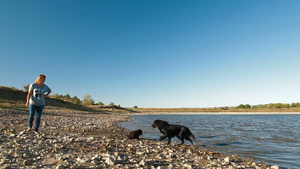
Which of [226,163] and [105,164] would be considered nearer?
[105,164]

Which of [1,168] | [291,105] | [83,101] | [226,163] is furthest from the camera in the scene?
[291,105]

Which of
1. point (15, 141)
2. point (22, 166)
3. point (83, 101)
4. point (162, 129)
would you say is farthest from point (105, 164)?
point (83, 101)

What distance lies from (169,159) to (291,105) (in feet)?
395

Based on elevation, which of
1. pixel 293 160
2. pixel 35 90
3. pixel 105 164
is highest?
pixel 35 90

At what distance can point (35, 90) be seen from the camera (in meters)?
8.07

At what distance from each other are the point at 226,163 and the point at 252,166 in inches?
33.1

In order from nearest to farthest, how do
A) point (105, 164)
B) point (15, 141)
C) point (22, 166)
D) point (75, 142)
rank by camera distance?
point (22, 166) < point (105, 164) < point (15, 141) < point (75, 142)

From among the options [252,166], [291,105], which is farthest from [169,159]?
[291,105]

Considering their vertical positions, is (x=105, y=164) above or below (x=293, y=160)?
above

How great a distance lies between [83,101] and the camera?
235 ft

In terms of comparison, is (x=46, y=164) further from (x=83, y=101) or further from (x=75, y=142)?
(x=83, y=101)

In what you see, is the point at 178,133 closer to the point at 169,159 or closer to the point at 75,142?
the point at 169,159

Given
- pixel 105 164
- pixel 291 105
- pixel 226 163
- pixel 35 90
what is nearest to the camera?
pixel 105 164

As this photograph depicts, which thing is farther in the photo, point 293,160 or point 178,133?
point 178,133
